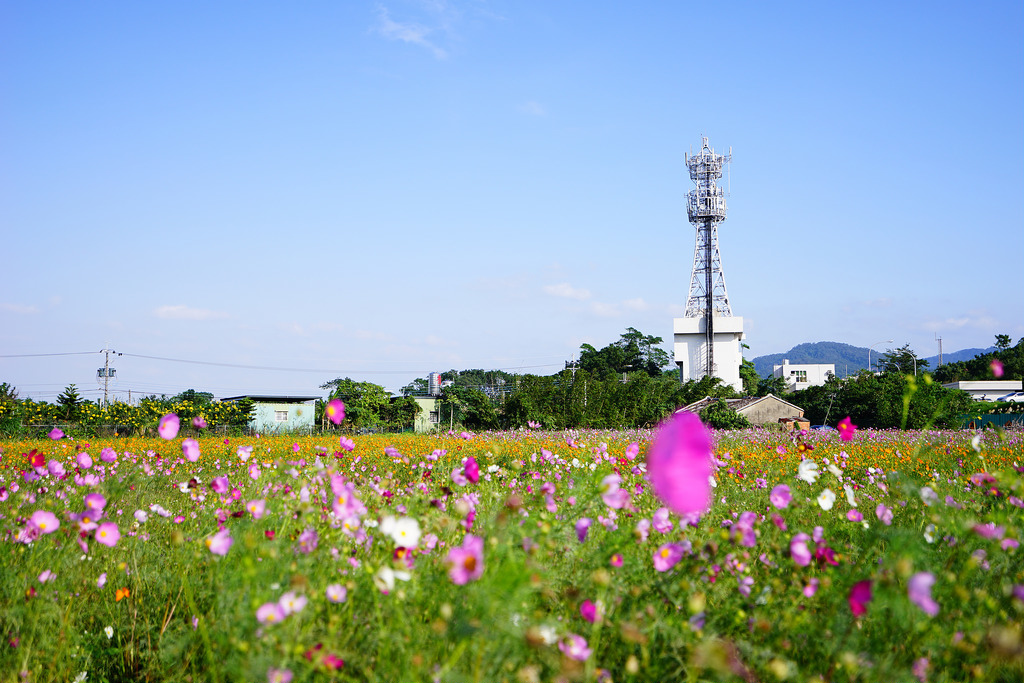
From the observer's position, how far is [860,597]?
1.35 metres

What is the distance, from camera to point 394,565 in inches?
65.6

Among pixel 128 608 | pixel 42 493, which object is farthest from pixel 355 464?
pixel 128 608

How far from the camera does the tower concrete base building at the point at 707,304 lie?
182ft

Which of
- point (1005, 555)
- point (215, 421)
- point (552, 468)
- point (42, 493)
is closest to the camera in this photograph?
point (1005, 555)

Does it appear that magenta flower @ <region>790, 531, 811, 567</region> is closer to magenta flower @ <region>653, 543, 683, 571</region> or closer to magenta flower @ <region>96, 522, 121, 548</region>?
magenta flower @ <region>653, 543, 683, 571</region>

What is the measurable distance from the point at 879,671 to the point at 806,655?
19.4 inches

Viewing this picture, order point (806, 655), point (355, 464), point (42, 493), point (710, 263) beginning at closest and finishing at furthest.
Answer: point (806, 655) < point (42, 493) < point (355, 464) < point (710, 263)

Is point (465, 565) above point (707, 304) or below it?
below

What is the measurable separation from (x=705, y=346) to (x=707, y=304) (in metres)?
3.89

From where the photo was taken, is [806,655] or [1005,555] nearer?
[806,655]

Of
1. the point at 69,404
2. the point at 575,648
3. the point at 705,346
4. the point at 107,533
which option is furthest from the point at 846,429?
the point at 705,346

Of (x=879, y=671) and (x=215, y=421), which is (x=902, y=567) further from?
(x=215, y=421)

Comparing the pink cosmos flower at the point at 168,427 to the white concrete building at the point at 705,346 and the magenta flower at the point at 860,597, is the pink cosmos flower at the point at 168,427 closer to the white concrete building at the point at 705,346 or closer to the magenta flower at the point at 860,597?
the magenta flower at the point at 860,597

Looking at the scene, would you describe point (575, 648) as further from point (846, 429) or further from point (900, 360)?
point (900, 360)
